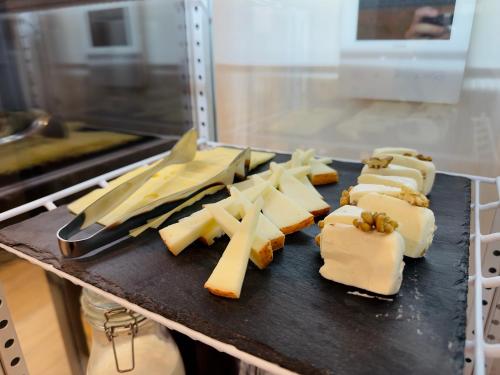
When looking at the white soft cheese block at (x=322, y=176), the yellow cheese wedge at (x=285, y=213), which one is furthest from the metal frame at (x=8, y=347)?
the white soft cheese block at (x=322, y=176)

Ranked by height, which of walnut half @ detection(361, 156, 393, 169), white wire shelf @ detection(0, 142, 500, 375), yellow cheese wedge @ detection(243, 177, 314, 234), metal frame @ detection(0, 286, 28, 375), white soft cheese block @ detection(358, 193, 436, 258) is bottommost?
metal frame @ detection(0, 286, 28, 375)

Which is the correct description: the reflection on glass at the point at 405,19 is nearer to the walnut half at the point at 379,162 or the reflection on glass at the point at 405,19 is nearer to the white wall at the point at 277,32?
the white wall at the point at 277,32

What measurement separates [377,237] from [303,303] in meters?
0.09

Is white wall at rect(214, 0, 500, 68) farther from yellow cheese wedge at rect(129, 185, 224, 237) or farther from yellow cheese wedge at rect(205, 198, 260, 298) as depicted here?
yellow cheese wedge at rect(205, 198, 260, 298)

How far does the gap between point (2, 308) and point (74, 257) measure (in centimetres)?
14

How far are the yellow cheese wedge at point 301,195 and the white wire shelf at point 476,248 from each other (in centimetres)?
18

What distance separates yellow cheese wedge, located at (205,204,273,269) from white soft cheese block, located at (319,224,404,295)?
0.06m

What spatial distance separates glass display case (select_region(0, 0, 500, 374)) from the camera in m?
0.57

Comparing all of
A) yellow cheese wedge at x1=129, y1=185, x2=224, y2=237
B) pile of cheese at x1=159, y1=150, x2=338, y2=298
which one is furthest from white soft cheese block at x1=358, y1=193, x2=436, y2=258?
yellow cheese wedge at x1=129, y1=185, x2=224, y2=237

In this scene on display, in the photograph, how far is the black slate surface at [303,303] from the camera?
10.6 inches

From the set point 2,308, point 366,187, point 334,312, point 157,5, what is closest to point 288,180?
point 366,187

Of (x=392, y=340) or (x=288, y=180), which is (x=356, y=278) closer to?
(x=392, y=340)

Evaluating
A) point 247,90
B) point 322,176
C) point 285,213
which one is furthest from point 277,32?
point 285,213

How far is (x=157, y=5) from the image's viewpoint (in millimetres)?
775
